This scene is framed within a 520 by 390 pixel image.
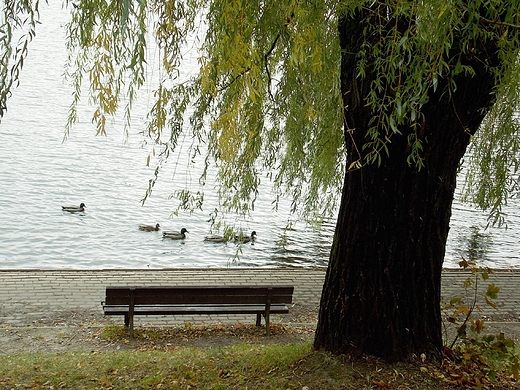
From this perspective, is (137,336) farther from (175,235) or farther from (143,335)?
(175,235)

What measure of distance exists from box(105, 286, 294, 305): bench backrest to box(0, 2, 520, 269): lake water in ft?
15.1

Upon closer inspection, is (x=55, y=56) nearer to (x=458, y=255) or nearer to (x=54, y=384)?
(x=458, y=255)

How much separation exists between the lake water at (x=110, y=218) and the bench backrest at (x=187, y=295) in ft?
15.1

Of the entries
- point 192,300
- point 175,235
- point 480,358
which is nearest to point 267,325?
point 192,300

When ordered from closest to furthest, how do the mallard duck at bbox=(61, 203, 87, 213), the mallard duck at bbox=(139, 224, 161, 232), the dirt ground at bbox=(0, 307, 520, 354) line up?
the dirt ground at bbox=(0, 307, 520, 354)
the mallard duck at bbox=(139, 224, 161, 232)
the mallard duck at bbox=(61, 203, 87, 213)

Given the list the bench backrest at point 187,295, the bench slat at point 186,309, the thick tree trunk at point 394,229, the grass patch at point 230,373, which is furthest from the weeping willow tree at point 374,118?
the bench slat at point 186,309

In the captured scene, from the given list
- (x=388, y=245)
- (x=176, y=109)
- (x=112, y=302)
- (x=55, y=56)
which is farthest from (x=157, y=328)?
(x=55, y=56)

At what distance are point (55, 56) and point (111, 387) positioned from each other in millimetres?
35428

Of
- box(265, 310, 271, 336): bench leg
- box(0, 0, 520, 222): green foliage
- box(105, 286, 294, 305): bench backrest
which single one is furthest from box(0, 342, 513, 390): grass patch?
box(265, 310, 271, 336): bench leg

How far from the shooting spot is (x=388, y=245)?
5102mm

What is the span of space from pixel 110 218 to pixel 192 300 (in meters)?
13.2

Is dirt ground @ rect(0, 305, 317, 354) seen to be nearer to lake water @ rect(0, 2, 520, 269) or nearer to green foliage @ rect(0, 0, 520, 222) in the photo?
green foliage @ rect(0, 0, 520, 222)

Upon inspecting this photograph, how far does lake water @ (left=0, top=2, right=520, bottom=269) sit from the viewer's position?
17.7 m

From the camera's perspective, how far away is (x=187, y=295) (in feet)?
26.9
